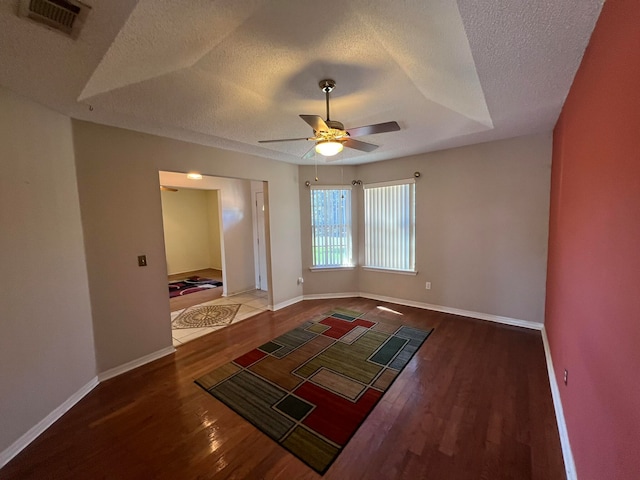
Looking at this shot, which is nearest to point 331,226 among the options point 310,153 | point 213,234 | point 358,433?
point 310,153

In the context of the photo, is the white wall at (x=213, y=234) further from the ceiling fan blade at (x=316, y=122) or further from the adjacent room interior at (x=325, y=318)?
the ceiling fan blade at (x=316, y=122)

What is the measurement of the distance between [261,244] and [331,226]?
5.60ft

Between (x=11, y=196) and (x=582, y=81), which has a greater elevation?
(x=582, y=81)

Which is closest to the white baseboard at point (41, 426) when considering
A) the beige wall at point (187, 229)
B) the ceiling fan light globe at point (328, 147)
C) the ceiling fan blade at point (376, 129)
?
the ceiling fan light globe at point (328, 147)

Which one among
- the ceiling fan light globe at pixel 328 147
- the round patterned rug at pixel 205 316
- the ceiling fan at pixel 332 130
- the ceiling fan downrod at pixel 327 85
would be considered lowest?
the round patterned rug at pixel 205 316

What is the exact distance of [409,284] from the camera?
4.41 meters

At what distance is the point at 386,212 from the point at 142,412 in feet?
13.3

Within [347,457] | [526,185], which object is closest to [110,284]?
[347,457]

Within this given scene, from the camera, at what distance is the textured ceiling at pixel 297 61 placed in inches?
52.6

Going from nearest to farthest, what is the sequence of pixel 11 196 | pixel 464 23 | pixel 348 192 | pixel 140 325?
1. pixel 464 23
2. pixel 11 196
3. pixel 140 325
4. pixel 348 192

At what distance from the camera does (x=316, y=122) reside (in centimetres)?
197

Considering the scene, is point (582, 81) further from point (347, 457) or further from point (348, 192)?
point (348, 192)

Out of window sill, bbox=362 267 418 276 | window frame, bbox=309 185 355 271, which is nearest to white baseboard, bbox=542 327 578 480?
window sill, bbox=362 267 418 276

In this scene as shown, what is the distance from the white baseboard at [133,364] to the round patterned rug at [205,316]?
2.59ft
